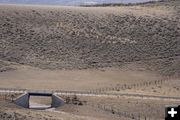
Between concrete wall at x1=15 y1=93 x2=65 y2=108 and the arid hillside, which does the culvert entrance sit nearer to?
concrete wall at x1=15 y1=93 x2=65 y2=108

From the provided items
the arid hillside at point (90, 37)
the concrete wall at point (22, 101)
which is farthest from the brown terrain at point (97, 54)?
the concrete wall at point (22, 101)

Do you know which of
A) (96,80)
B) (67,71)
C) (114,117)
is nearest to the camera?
(114,117)

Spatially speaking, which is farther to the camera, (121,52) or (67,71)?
(121,52)

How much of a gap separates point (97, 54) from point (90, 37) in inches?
262

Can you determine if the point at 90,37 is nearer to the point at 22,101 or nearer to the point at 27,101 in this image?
the point at 27,101

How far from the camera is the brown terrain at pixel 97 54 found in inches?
2048

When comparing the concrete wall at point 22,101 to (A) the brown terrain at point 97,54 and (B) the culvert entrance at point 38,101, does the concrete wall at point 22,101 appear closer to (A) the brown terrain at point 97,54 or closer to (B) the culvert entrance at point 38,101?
(B) the culvert entrance at point 38,101

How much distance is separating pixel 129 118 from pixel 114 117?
5.05 ft

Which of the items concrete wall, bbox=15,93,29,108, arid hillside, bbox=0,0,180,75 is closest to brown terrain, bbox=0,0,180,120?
arid hillside, bbox=0,0,180,75

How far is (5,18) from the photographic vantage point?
90.9 metres

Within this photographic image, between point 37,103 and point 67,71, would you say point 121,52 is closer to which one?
point 67,71

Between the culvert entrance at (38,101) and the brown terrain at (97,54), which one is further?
the brown terrain at (97,54)

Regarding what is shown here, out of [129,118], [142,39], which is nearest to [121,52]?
[142,39]

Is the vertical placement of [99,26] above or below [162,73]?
→ above
